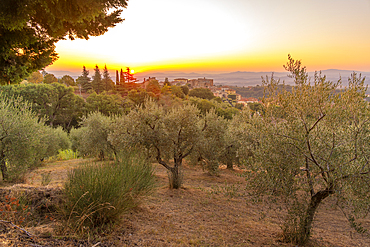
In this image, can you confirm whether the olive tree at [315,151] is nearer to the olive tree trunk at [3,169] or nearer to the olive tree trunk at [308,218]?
the olive tree trunk at [308,218]

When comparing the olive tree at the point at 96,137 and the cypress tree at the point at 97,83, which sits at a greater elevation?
the cypress tree at the point at 97,83

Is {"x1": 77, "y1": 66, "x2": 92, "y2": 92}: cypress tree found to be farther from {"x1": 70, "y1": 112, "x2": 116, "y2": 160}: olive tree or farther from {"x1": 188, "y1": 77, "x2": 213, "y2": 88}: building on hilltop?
{"x1": 188, "y1": 77, "x2": 213, "y2": 88}: building on hilltop

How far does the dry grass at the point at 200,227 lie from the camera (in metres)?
4.47

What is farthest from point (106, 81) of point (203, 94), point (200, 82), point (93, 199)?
point (200, 82)

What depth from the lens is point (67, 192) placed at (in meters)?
4.77

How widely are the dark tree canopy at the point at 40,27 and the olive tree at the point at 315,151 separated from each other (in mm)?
6091

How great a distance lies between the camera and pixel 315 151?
Result: 471 centimetres

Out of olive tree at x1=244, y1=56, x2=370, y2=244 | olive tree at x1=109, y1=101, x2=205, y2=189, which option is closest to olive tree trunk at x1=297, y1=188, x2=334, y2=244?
olive tree at x1=244, y1=56, x2=370, y2=244

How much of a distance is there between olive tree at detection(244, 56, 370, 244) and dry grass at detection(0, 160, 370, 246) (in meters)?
0.91

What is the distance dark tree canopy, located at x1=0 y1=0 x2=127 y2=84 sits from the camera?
5.18 meters

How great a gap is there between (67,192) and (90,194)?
0.79 metres

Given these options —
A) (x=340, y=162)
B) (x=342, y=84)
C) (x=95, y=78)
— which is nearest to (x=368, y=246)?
(x=340, y=162)

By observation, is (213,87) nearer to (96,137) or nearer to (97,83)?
(97,83)

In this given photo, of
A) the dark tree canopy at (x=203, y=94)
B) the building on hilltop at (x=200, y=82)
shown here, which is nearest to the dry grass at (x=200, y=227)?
the dark tree canopy at (x=203, y=94)
